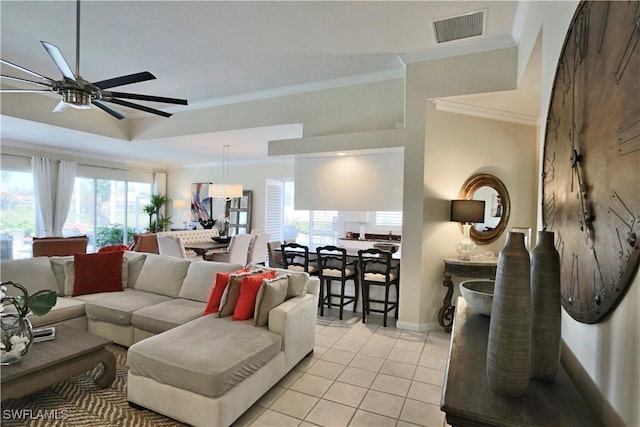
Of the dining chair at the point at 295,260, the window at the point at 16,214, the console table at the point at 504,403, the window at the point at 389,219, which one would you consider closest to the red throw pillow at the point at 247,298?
the dining chair at the point at 295,260

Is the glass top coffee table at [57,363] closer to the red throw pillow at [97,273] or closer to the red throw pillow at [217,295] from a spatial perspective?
the red throw pillow at [217,295]

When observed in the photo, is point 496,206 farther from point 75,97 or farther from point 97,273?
point 97,273

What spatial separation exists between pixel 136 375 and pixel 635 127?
113 inches

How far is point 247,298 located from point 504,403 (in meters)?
2.21

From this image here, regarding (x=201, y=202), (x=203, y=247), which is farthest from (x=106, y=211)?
(x=203, y=247)

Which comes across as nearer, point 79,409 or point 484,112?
point 79,409

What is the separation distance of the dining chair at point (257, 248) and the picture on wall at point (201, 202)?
3115 mm

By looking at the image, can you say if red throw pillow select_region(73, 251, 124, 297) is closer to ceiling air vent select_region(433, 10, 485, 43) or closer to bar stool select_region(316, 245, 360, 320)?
bar stool select_region(316, 245, 360, 320)

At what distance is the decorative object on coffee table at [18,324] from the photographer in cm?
205

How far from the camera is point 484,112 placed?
12.7 ft

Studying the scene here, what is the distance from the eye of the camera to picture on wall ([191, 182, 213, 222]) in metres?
9.34

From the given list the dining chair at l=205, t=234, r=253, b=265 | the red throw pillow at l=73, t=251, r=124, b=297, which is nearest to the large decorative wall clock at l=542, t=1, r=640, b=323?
the red throw pillow at l=73, t=251, r=124, b=297

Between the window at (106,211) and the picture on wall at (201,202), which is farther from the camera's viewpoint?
the picture on wall at (201,202)

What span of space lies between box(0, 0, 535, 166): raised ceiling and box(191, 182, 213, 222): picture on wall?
4.62 metres
